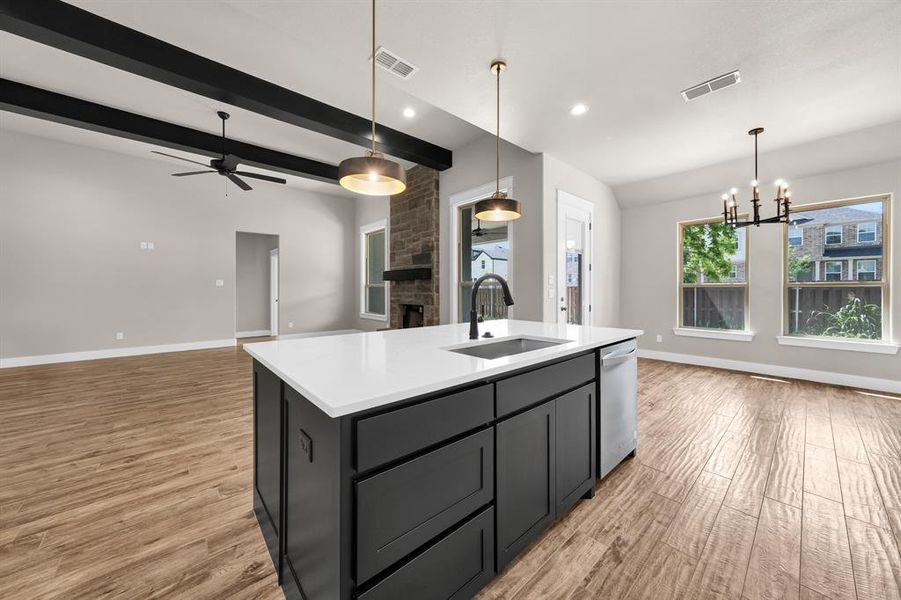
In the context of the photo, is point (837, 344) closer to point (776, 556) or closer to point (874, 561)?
point (874, 561)

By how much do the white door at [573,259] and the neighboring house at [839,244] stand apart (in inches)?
102

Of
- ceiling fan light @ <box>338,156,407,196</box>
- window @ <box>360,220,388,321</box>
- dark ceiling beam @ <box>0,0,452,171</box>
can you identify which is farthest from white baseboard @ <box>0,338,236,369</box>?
ceiling fan light @ <box>338,156,407,196</box>

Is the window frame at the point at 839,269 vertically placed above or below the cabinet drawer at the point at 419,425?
above

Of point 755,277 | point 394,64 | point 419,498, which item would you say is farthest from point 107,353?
point 755,277

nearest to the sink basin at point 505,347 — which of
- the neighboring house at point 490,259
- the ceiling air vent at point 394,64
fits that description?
the ceiling air vent at point 394,64

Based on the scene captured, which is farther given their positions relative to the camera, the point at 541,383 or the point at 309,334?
the point at 309,334

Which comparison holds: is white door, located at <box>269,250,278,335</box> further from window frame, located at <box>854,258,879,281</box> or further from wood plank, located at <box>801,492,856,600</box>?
window frame, located at <box>854,258,879,281</box>

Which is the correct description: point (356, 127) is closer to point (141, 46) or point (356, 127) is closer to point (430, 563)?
point (141, 46)

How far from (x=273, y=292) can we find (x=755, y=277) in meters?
9.09

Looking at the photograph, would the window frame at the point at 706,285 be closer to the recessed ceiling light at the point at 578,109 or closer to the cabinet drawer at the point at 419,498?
the recessed ceiling light at the point at 578,109

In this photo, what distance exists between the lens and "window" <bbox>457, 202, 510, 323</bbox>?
5.01m

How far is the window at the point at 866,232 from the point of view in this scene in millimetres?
4150

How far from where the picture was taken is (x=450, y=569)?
1.22 m

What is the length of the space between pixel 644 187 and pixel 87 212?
895 centimetres
